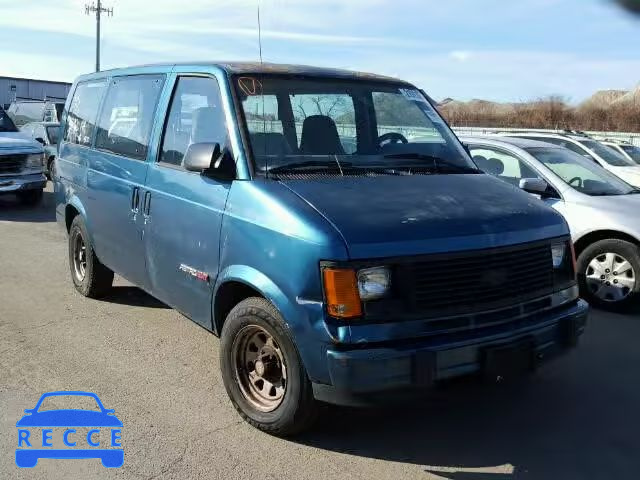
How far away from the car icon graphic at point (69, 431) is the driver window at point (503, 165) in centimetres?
469

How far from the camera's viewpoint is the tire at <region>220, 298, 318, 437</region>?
3.44 meters

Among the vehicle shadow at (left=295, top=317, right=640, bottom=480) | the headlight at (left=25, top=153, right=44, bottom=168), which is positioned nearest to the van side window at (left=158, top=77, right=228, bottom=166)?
the vehicle shadow at (left=295, top=317, right=640, bottom=480)

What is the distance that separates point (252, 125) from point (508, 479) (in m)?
2.46

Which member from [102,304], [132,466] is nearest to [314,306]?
[132,466]

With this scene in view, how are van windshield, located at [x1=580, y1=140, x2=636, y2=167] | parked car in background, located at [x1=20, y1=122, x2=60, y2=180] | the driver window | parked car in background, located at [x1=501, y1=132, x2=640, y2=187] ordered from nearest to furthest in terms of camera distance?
the driver window, parked car in background, located at [x1=501, y1=132, x2=640, y2=187], van windshield, located at [x1=580, y1=140, x2=636, y2=167], parked car in background, located at [x1=20, y1=122, x2=60, y2=180]

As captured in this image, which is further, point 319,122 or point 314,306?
point 319,122

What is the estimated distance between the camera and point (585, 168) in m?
7.14

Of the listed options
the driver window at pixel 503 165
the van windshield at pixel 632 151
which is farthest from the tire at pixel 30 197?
the van windshield at pixel 632 151

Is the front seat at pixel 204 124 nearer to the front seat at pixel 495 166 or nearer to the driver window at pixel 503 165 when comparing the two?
the driver window at pixel 503 165

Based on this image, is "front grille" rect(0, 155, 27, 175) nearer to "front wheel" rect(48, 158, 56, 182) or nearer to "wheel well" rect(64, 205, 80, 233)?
"front wheel" rect(48, 158, 56, 182)

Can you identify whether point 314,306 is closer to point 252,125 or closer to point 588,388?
point 252,125

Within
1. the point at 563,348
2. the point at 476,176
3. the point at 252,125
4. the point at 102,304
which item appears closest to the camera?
the point at 563,348

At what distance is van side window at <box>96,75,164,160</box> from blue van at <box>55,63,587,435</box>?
3cm

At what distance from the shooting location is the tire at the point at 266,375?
3.44m
